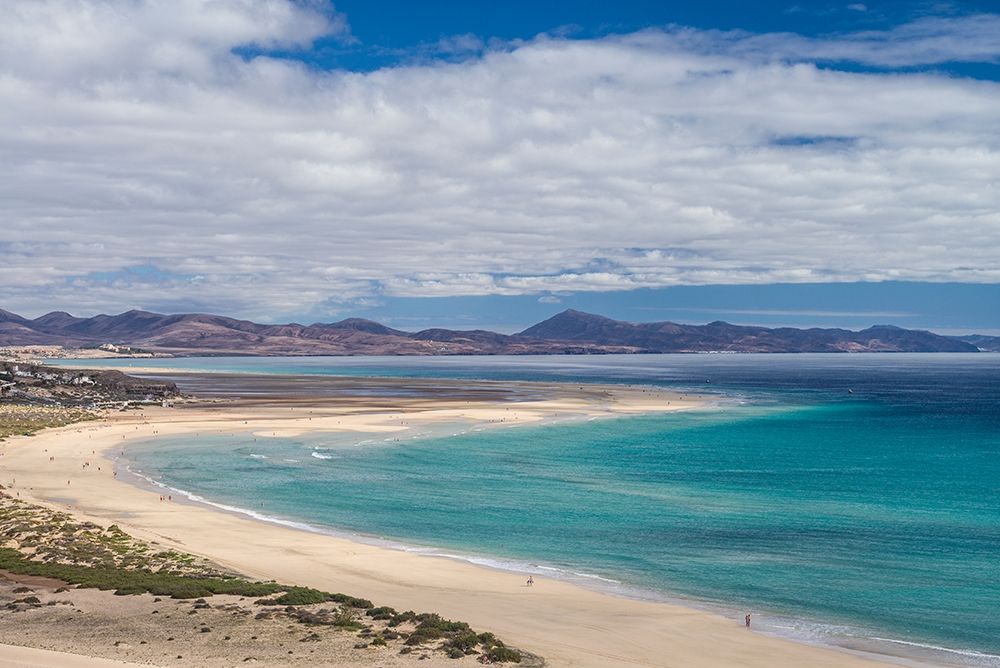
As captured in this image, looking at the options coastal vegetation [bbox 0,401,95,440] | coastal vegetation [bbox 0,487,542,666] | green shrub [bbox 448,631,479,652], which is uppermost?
green shrub [bbox 448,631,479,652]

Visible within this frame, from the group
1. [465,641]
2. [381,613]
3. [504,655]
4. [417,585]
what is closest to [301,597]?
[381,613]

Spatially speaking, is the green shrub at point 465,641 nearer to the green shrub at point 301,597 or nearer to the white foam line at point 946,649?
the green shrub at point 301,597

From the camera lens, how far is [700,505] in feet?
171

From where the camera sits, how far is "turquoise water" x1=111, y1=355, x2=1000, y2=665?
33.8 meters

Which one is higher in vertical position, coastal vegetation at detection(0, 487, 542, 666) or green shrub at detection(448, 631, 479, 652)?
green shrub at detection(448, 631, 479, 652)

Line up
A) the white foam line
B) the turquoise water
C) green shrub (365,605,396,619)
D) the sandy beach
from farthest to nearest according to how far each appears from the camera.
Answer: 1. the turquoise water
2. green shrub (365,605,396,619)
3. the white foam line
4. the sandy beach

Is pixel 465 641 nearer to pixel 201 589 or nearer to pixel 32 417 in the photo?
pixel 201 589

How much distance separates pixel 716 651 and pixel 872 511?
2854cm

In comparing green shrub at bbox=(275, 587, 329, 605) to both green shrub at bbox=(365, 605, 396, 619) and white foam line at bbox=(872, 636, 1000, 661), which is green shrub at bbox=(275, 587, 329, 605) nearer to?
green shrub at bbox=(365, 605, 396, 619)

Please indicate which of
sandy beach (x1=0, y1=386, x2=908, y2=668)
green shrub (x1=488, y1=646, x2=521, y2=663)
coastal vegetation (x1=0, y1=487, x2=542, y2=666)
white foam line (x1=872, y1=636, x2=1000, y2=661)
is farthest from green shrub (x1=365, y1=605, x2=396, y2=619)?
white foam line (x1=872, y1=636, x2=1000, y2=661)

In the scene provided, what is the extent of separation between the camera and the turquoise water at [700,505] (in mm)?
33844

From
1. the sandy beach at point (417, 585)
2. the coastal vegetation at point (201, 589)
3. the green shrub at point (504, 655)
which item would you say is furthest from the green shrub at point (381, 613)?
the green shrub at point (504, 655)

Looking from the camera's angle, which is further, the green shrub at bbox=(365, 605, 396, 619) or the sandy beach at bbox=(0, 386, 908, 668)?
the green shrub at bbox=(365, 605, 396, 619)

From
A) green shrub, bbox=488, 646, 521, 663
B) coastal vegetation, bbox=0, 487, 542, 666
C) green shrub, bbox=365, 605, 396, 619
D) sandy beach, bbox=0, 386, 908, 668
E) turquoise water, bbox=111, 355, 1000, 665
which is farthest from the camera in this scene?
turquoise water, bbox=111, 355, 1000, 665
